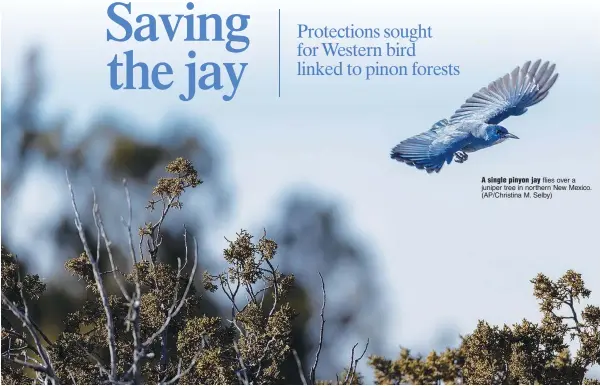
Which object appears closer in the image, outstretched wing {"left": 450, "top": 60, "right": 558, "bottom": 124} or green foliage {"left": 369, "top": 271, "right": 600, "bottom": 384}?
green foliage {"left": 369, "top": 271, "right": 600, "bottom": 384}

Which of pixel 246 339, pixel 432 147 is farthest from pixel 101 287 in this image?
pixel 432 147

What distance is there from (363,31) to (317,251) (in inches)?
124

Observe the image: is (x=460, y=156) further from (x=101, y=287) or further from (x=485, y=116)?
(x=101, y=287)

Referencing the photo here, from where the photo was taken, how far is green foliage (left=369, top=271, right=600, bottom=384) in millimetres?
8625

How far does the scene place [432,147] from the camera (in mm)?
10320

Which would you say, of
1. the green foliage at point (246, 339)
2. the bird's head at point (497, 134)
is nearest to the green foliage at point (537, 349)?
the green foliage at point (246, 339)

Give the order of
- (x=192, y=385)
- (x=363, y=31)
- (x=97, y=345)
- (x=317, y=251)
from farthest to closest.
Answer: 1. (x=317, y=251)
2. (x=363, y=31)
3. (x=97, y=345)
4. (x=192, y=385)

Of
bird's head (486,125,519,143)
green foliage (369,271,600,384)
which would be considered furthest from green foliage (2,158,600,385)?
bird's head (486,125,519,143)

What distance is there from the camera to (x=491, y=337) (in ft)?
28.6

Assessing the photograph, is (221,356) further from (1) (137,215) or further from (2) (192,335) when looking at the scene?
(1) (137,215)

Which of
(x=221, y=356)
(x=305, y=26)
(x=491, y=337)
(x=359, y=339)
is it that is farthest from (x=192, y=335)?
(x=359, y=339)

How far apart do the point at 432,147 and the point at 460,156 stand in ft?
0.72

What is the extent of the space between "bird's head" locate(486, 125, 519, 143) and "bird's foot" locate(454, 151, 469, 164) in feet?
0.78

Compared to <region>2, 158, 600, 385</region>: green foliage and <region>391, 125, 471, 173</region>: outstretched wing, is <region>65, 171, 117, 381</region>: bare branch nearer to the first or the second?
<region>2, 158, 600, 385</region>: green foliage
